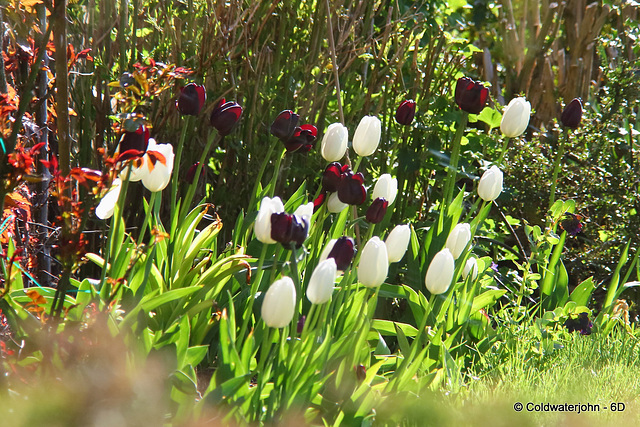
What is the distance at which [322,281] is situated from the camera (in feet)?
4.21

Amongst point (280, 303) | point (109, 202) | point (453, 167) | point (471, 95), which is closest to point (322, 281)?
point (280, 303)

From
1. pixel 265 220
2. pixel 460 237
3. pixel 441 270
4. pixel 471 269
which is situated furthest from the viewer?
pixel 471 269

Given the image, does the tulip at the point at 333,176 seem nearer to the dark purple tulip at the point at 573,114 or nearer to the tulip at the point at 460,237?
the tulip at the point at 460,237

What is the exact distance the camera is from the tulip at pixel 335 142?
182 cm

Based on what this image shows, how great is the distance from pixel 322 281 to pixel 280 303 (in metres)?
0.11

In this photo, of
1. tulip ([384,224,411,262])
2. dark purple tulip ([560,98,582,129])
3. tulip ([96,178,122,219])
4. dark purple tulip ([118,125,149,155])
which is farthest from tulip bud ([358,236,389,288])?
dark purple tulip ([560,98,582,129])

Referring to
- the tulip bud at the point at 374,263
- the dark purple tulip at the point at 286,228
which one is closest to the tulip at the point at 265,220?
the dark purple tulip at the point at 286,228

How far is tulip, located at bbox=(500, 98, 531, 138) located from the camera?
2043mm

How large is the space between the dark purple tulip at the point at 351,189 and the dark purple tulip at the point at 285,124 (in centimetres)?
30

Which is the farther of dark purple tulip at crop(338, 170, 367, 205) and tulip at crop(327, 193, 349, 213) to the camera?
tulip at crop(327, 193, 349, 213)

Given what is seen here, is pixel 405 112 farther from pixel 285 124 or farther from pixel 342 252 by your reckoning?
pixel 342 252

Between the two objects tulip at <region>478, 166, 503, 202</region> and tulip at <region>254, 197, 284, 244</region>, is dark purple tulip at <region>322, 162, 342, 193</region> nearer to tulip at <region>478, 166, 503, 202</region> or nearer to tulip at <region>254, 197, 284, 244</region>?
tulip at <region>254, 197, 284, 244</region>

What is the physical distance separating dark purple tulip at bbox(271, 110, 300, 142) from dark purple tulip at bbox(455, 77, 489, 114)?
1.94ft

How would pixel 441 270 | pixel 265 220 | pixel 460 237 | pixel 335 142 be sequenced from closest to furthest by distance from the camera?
pixel 265 220, pixel 441 270, pixel 460 237, pixel 335 142
